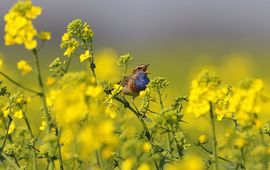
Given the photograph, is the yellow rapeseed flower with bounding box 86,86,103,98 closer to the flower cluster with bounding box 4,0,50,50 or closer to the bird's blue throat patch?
the flower cluster with bounding box 4,0,50,50

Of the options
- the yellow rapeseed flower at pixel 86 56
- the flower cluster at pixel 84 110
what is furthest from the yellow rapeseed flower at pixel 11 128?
the flower cluster at pixel 84 110

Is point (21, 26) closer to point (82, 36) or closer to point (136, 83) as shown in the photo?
point (82, 36)

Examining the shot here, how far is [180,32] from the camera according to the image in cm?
7206

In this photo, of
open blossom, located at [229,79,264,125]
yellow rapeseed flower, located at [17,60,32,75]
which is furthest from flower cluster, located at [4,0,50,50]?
open blossom, located at [229,79,264,125]

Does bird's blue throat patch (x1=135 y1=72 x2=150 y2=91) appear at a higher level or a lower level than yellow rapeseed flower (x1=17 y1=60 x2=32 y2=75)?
lower

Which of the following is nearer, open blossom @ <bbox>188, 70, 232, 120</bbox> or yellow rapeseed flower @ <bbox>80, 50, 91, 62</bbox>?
open blossom @ <bbox>188, 70, 232, 120</bbox>

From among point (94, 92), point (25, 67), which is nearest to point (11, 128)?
point (25, 67)

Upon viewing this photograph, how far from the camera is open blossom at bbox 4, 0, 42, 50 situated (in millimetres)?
3721

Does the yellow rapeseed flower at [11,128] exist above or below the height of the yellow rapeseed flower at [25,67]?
below

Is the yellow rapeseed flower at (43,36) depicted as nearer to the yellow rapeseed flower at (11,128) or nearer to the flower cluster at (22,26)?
the flower cluster at (22,26)

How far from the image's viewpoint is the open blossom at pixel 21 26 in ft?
12.2

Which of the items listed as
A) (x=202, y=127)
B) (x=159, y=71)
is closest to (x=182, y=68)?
(x=159, y=71)

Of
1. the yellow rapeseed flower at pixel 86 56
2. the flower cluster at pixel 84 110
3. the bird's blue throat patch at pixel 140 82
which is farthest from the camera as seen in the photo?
the bird's blue throat patch at pixel 140 82

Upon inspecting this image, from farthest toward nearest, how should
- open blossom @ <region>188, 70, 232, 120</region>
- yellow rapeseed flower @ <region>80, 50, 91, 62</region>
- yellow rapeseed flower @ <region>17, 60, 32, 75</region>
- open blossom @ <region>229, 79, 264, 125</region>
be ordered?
yellow rapeseed flower @ <region>80, 50, 91, 62</region> < yellow rapeseed flower @ <region>17, 60, 32, 75</region> < open blossom @ <region>188, 70, 232, 120</region> < open blossom @ <region>229, 79, 264, 125</region>
